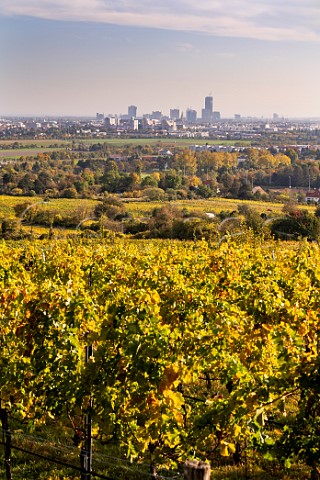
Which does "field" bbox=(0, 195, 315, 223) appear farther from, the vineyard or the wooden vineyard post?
the wooden vineyard post

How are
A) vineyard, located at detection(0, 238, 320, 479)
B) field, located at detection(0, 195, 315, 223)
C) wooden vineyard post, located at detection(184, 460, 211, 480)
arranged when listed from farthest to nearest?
field, located at detection(0, 195, 315, 223) < vineyard, located at detection(0, 238, 320, 479) < wooden vineyard post, located at detection(184, 460, 211, 480)

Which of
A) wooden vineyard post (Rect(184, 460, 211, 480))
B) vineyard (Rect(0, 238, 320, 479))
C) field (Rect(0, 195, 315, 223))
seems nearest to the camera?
wooden vineyard post (Rect(184, 460, 211, 480))

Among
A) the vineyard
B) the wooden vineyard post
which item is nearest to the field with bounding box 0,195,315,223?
the vineyard

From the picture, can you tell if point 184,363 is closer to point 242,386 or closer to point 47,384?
point 242,386

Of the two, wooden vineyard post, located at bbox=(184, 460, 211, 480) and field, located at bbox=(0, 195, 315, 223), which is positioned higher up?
wooden vineyard post, located at bbox=(184, 460, 211, 480)

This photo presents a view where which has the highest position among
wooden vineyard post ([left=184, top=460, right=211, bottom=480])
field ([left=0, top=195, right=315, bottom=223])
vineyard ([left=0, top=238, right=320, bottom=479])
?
wooden vineyard post ([left=184, top=460, right=211, bottom=480])

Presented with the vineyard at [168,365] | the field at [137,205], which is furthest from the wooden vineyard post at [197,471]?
the field at [137,205]

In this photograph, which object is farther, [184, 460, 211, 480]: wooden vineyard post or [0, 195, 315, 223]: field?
[0, 195, 315, 223]: field

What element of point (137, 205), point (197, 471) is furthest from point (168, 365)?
point (137, 205)

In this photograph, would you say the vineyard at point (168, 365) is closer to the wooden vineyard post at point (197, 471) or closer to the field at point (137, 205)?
the wooden vineyard post at point (197, 471)

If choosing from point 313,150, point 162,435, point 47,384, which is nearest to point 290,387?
point 162,435

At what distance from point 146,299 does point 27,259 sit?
378 inches

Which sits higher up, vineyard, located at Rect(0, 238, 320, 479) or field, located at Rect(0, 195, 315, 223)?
vineyard, located at Rect(0, 238, 320, 479)

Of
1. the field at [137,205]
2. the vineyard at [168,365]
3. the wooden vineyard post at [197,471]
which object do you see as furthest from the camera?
the field at [137,205]
